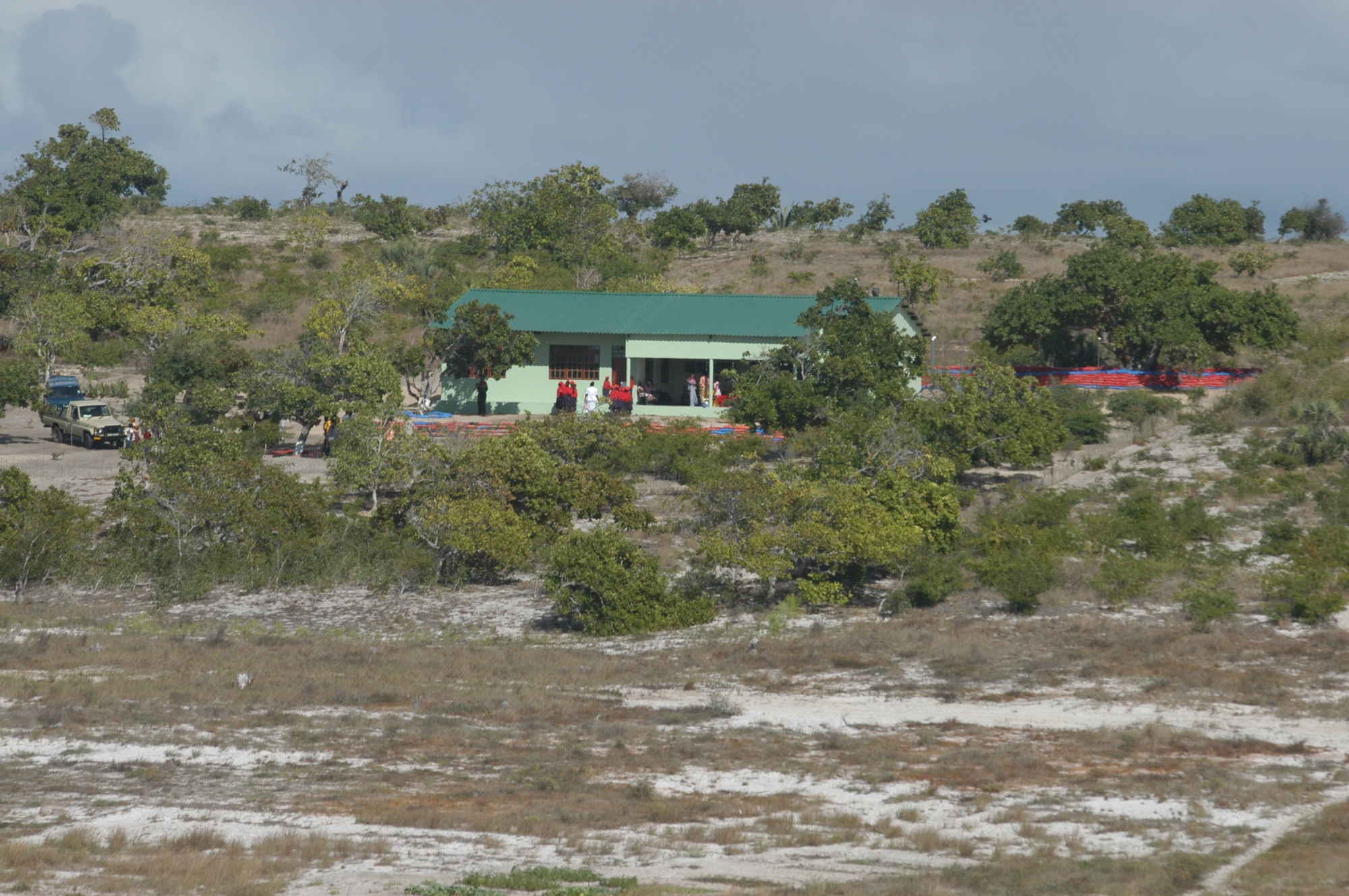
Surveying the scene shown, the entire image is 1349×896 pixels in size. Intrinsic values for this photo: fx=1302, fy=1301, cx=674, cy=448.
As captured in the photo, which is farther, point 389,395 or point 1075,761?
point 389,395

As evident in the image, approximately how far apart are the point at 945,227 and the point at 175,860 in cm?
6367

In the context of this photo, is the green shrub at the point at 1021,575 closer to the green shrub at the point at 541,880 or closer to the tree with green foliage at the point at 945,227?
the green shrub at the point at 541,880

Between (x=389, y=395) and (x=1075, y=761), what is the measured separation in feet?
71.8

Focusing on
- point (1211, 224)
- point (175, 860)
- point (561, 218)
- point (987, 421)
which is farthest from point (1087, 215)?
point (175, 860)

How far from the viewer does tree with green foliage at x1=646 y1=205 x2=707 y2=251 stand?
230 feet

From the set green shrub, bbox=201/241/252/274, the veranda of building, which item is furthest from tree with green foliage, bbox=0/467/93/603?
green shrub, bbox=201/241/252/274

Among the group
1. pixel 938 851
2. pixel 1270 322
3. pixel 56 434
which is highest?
pixel 1270 322

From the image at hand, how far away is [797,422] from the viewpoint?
104 feet

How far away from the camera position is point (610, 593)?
19.8 metres

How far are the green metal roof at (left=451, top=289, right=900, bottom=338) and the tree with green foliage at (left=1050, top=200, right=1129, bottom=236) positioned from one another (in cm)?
4348

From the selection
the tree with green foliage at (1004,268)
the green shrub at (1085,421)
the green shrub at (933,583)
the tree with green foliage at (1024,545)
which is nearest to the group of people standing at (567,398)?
the green shrub at (1085,421)

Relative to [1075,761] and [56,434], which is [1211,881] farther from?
[56,434]

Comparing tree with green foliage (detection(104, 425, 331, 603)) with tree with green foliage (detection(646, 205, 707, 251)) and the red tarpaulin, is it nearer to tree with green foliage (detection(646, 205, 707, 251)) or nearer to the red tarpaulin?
the red tarpaulin

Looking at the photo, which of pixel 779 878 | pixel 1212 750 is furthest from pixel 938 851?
pixel 1212 750
